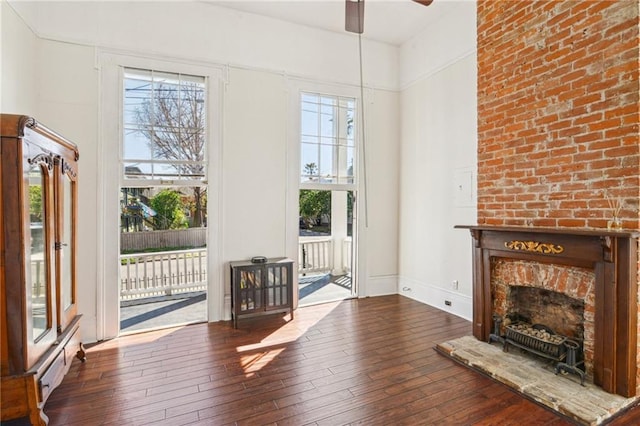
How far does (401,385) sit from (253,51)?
417cm

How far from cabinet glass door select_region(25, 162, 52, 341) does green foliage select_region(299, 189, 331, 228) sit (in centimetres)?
452

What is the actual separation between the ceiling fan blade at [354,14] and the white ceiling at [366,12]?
1422 mm

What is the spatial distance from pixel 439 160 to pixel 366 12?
217cm

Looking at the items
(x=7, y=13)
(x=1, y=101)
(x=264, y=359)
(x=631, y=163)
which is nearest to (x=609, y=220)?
(x=631, y=163)

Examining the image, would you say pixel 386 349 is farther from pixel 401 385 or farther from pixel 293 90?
pixel 293 90

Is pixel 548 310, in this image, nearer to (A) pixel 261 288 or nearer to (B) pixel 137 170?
(A) pixel 261 288

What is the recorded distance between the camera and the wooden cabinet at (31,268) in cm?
193

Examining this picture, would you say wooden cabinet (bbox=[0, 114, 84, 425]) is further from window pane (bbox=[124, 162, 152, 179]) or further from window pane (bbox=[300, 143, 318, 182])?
window pane (bbox=[300, 143, 318, 182])

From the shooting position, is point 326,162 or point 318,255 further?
point 318,255

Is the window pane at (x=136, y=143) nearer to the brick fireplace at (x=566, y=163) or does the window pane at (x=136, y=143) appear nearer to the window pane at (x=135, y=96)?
the window pane at (x=135, y=96)

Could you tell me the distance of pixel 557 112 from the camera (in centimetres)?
287

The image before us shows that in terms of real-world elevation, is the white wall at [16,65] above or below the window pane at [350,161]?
above

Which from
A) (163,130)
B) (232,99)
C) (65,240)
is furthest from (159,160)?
(65,240)

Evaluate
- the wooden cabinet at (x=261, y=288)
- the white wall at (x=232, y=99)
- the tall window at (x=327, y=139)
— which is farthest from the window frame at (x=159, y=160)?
the tall window at (x=327, y=139)
